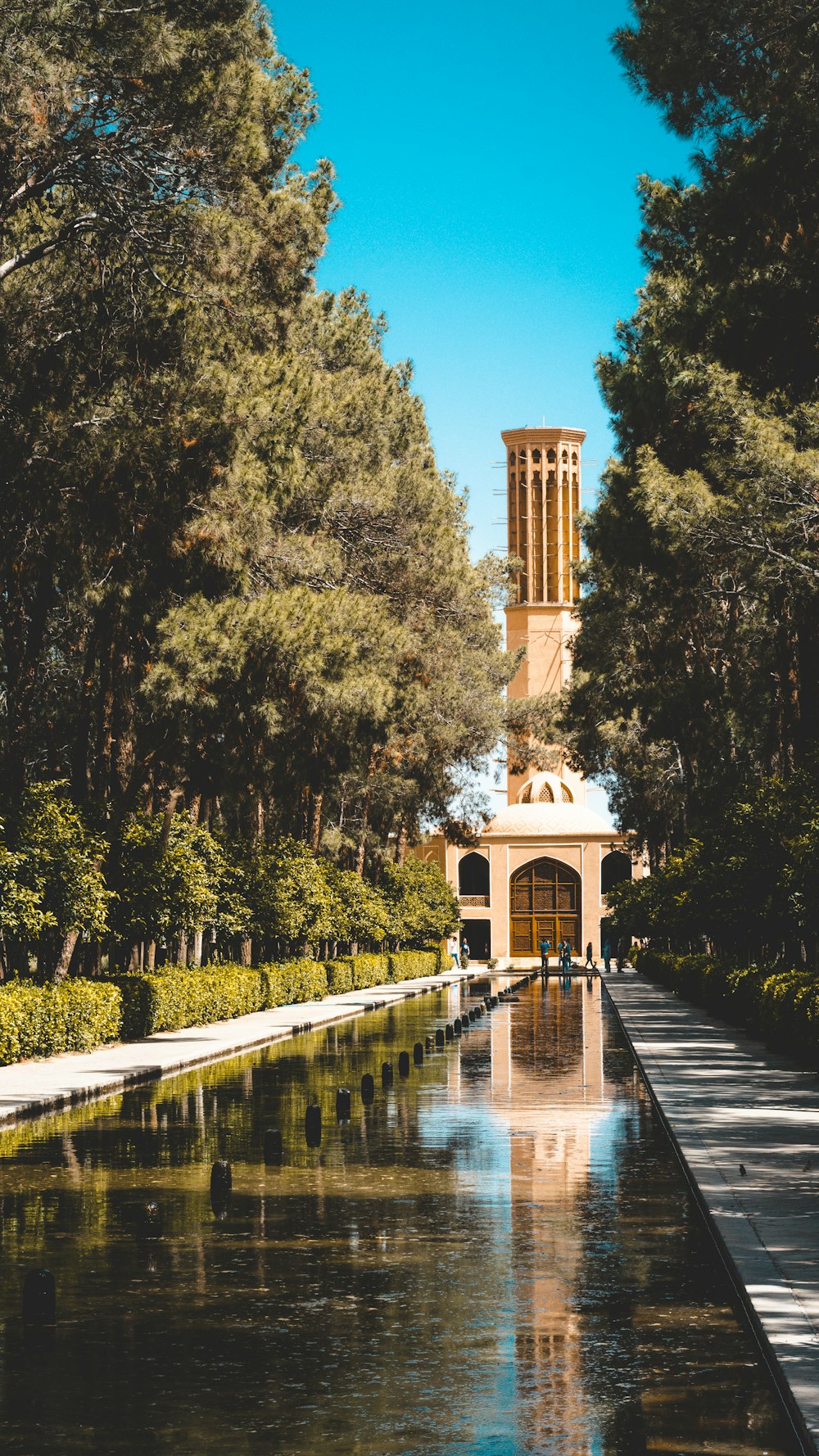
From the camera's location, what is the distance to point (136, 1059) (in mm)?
20547

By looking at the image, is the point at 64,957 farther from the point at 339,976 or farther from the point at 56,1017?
the point at 339,976

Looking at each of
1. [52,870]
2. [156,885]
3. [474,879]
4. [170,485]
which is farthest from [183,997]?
[474,879]

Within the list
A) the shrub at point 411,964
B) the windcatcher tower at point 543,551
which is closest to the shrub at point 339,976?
the shrub at point 411,964

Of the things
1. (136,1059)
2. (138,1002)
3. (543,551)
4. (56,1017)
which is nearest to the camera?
(56,1017)

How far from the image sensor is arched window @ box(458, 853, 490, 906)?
284ft

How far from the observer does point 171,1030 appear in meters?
26.5

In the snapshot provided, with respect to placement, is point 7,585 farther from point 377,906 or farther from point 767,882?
point 377,906

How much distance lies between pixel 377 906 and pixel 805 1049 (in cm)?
3028

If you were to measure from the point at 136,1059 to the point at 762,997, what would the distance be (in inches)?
314

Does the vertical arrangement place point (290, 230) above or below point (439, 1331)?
above

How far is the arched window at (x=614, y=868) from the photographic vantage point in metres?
85.6

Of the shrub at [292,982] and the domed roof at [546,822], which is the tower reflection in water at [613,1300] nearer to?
the shrub at [292,982]

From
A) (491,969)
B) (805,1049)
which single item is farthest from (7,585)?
(491,969)

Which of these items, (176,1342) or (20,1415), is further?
(176,1342)
